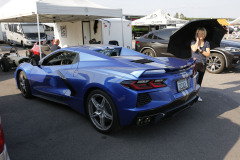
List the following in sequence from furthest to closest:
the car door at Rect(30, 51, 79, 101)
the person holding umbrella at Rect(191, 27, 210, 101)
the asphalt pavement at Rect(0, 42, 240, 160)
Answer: the person holding umbrella at Rect(191, 27, 210, 101)
the car door at Rect(30, 51, 79, 101)
the asphalt pavement at Rect(0, 42, 240, 160)

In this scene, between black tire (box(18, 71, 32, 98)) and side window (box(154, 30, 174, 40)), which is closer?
black tire (box(18, 71, 32, 98))

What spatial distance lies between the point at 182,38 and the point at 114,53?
1.57 metres

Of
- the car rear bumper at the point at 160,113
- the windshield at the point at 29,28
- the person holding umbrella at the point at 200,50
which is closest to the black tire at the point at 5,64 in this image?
the person holding umbrella at the point at 200,50

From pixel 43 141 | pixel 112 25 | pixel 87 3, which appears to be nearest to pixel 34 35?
pixel 112 25

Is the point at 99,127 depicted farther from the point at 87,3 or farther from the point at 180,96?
the point at 87,3

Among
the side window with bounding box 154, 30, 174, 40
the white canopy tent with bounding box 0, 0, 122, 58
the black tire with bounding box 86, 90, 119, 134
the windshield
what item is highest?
the windshield

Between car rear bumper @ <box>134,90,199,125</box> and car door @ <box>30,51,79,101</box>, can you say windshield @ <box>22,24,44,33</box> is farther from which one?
car rear bumper @ <box>134,90,199,125</box>

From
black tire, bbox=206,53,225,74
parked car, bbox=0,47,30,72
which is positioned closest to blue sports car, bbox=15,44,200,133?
black tire, bbox=206,53,225,74

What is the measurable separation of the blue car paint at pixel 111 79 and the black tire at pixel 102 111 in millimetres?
98

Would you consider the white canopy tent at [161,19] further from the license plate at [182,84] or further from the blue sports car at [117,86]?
the license plate at [182,84]

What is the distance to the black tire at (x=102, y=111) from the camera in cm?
306

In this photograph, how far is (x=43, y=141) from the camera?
319cm

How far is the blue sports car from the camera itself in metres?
2.85

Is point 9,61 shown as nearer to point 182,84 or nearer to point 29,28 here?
point 182,84
